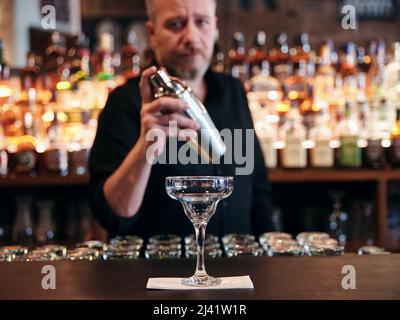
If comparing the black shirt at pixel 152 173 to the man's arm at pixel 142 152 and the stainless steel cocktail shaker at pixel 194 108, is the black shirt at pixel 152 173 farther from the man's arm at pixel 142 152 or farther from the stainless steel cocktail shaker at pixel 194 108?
the stainless steel cocktail shaker at pixel 194 108

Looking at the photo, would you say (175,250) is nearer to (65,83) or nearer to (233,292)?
(233,292)

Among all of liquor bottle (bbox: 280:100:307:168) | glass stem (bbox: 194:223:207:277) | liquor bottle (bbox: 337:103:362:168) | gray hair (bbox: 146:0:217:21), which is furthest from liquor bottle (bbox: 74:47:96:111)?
glass stem (bbox: 194:223:207:277)

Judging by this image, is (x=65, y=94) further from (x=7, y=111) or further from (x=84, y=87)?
(x=7, y=111)

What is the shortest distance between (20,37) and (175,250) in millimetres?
2183

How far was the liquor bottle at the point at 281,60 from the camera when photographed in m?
2.76

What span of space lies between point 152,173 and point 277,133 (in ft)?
3.35

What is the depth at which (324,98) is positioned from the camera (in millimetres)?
2820

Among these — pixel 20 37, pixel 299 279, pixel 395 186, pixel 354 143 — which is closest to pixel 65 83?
pixel 20 37

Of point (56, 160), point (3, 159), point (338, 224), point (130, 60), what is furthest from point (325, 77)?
point (3, 159)

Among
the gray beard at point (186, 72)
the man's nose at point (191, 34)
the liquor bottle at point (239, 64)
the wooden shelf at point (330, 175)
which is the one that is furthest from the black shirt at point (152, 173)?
the liquor bottle at point (239, 64)

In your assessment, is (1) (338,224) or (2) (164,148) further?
(1) (338,224)

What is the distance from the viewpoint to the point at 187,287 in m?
0.93

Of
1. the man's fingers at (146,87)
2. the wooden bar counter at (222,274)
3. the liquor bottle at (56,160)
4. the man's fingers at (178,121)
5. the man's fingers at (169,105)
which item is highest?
the man's fingers at (146,87)

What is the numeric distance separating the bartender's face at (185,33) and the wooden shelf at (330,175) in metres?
0.89
